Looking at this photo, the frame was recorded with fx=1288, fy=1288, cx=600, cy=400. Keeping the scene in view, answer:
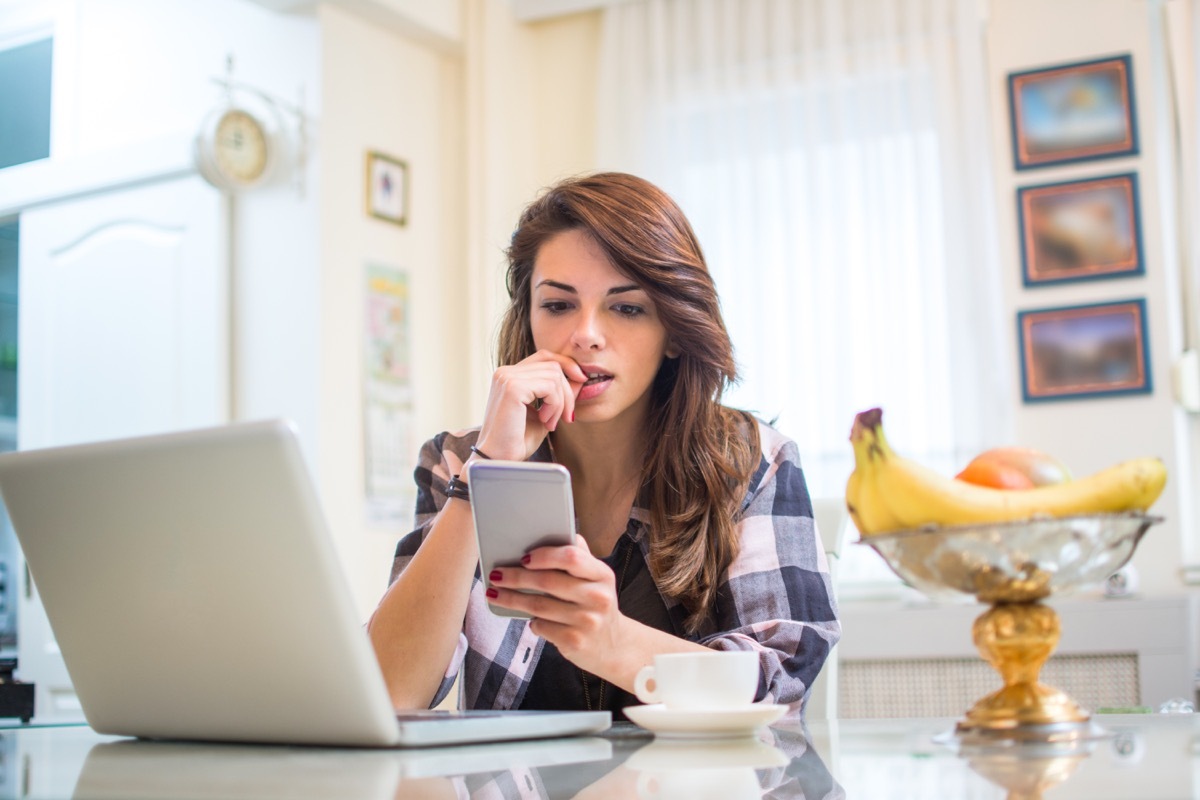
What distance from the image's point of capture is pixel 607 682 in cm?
159

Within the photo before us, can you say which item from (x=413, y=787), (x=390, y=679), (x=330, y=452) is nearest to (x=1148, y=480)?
(x=413, y=787)

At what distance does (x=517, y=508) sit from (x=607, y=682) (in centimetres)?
58

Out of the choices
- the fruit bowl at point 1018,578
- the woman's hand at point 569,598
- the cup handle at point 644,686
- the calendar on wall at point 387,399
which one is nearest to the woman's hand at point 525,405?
the woman's hand at point 569,598

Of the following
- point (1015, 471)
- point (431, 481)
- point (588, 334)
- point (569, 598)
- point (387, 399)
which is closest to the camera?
point (1015, 471)

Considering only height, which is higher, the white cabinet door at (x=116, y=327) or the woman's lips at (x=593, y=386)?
the white cabinet door at (x=116, y=327)

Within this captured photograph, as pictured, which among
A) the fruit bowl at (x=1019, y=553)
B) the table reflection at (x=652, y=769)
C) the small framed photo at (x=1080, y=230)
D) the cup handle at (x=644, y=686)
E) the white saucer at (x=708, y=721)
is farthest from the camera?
the small framed photo at (x=1080, y=230)

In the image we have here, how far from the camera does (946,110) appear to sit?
3.79 metres

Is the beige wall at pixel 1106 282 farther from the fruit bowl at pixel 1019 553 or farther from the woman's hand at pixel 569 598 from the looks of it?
the fruit bowl at pixel 1019 553

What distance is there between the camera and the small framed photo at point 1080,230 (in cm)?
361

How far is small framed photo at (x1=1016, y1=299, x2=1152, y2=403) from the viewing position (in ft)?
11.7

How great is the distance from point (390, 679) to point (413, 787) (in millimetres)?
788

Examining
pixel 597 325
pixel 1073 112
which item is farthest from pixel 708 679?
pixel 1073 112

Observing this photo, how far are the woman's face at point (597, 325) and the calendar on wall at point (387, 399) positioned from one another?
79.3 inches

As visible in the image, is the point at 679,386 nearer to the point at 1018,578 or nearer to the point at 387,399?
the point at 1018,578
